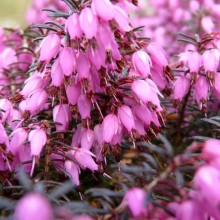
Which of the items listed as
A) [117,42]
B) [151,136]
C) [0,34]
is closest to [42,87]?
[117,42]

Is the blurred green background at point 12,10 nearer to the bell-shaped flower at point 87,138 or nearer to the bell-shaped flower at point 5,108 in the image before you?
the bell-shaped flower at point 5,108

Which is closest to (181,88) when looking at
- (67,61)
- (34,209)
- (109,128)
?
(109,128)

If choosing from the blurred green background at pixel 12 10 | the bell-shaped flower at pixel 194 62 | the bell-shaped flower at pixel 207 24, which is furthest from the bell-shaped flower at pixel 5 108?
the blurred green background at pixel 12 10

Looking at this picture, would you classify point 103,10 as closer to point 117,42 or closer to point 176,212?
point 117,42

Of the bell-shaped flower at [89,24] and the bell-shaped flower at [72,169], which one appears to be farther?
the bell-shaped flower at [72,169]

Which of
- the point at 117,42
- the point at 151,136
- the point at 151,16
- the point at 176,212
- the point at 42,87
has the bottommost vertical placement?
the point at 176,212

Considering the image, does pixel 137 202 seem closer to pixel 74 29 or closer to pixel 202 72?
pixel 74 29
